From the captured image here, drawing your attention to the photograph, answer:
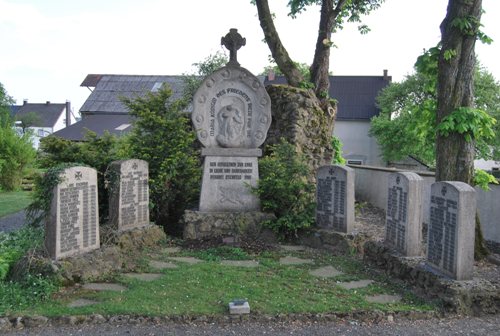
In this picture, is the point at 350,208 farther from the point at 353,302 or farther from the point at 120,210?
the point at 120,210

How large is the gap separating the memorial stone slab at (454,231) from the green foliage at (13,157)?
17843 millimetres

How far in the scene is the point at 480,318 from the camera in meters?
5.28

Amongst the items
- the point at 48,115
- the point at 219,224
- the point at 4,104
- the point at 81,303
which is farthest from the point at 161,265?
the point at 48,115

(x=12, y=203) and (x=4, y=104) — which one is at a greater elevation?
(x=4, y=104)

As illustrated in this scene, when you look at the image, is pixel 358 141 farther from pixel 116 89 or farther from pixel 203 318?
pixel 203 318

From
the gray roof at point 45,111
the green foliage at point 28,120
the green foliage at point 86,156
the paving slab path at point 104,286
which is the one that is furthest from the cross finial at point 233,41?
the gray roof at point 45,111

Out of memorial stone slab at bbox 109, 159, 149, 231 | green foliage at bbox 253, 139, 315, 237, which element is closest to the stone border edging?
memorial stone slab at bbox 109, 159, 149, 231

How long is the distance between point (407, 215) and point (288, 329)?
9.42ft

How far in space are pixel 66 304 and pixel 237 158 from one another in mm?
4783

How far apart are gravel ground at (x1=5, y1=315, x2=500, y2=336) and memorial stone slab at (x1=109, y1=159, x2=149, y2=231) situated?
337 cm

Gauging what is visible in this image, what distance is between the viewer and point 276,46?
563 inches

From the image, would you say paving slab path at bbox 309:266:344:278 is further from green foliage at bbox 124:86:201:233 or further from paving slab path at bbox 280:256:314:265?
green foliage at bbox 124:86:201:233

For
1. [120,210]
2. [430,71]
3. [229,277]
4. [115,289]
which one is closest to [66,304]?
[115,289]

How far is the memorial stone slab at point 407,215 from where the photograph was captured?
6750 mm
